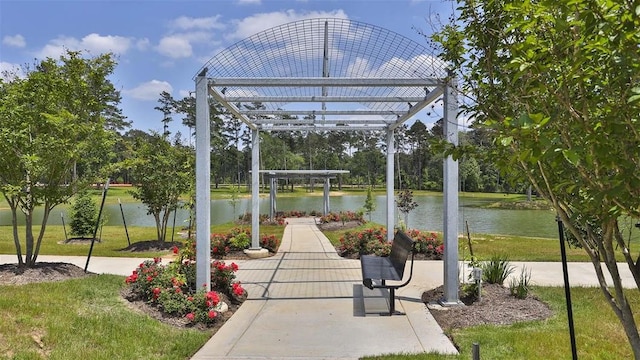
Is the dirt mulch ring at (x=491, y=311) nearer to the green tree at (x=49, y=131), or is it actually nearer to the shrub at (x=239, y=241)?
the shrub at (x=239, y=241)

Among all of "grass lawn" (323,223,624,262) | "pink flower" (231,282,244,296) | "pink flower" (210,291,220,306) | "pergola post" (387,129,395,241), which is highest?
"pergola post" (387,129,395,241)

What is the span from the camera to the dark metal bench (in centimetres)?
528

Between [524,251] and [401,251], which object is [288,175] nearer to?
[524,251]

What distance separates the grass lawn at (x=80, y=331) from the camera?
12.1 ft

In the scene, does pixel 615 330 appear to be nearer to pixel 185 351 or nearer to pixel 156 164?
pixel 185 351

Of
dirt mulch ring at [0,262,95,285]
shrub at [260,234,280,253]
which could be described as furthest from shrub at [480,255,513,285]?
dirt mulch ring at [0,262,95,285]

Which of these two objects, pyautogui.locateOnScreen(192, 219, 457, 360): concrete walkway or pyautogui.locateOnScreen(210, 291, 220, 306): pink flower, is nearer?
pyautogui.locateOnScreen(192, 219, 457, 360): concrete walkway

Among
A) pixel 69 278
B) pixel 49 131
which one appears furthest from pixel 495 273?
pixel 49 131

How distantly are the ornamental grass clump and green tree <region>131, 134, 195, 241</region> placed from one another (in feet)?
17.6

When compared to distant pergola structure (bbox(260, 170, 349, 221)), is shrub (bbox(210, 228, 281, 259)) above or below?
below

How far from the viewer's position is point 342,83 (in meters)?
5.74

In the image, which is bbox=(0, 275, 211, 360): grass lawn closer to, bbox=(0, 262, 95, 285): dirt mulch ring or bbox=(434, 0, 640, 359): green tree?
bbox=(0, 262, 95, 285): dirt mulch ring

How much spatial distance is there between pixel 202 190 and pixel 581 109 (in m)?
4.62

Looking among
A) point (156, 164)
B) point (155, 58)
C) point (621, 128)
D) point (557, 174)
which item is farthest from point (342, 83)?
point (155, 58)
